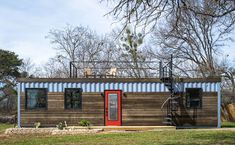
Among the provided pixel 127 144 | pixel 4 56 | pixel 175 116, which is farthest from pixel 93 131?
pixel 4 56

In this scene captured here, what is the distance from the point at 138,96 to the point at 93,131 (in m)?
4.28

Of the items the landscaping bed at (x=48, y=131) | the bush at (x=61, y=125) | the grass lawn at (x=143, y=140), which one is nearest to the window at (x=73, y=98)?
the bush at (x=61, y=125)

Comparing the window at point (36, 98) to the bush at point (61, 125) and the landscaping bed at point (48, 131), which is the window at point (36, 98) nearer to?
the bush at point (61, 125)

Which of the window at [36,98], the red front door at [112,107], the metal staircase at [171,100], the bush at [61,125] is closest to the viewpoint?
the bush at [61,125]

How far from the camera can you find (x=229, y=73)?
156 feet

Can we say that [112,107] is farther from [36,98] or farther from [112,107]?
[36,98]

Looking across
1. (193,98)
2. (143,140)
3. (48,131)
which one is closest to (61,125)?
(48,131)

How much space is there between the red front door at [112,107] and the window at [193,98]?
159 inches

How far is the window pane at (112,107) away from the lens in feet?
88.9

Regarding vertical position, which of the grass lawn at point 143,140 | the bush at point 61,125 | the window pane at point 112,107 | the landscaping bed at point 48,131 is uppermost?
the window pane at point 112,107

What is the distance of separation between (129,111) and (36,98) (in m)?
5.50

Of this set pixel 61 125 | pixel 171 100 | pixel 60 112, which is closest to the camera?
pixel 61 125

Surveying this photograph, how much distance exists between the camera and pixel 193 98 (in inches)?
1073

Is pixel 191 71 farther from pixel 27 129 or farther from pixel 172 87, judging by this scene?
pixel 27 129
